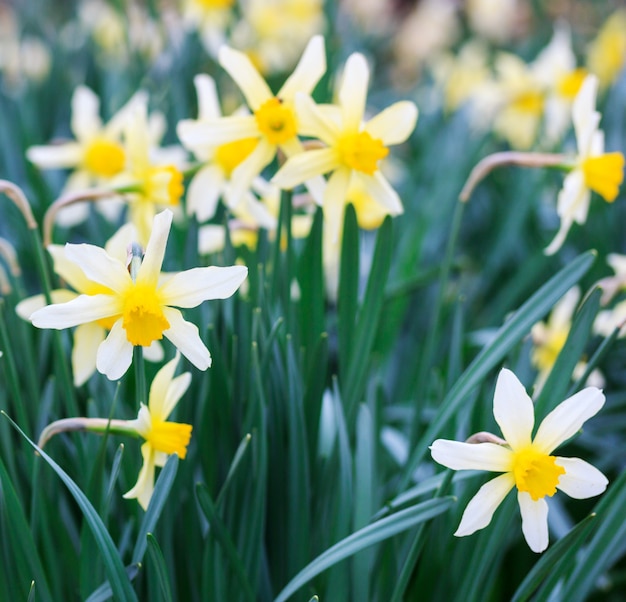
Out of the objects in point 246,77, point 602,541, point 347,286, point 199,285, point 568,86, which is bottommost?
point 602,541

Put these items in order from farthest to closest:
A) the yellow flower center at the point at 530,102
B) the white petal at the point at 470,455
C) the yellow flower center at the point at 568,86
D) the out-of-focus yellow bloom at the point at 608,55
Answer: the out-of-focus yellow bloom at the point at 608,55, the yellow flower center at the point at 530,102, the yellow flower center at the point at 568,86, the white petal at the point at 470,455

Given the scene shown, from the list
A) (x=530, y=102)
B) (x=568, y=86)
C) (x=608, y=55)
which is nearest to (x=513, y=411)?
(x=568, y=86)

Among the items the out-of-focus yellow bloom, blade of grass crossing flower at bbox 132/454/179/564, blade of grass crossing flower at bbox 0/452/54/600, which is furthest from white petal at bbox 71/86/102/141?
the out-of-focus yellow bloom

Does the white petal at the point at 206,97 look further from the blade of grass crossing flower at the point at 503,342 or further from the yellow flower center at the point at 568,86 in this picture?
the yellow flower center at the point at 568,86

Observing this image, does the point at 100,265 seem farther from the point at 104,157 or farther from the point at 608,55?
the point at 608,55

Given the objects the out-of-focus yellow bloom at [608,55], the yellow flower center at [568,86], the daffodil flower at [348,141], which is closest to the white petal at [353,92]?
the daffodil flower at [348,141]

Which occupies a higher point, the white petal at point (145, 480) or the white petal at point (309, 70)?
the white petal at point (309, 70)

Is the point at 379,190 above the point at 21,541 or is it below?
above
